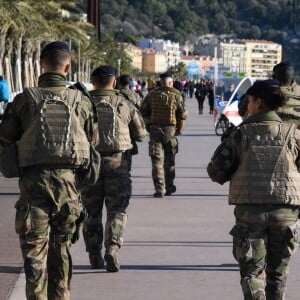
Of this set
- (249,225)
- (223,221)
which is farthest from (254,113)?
(223,221)

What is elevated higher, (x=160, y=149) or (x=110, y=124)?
(x=110, y=124)

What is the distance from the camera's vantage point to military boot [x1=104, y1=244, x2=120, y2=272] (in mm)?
10109

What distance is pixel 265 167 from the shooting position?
24.3ft

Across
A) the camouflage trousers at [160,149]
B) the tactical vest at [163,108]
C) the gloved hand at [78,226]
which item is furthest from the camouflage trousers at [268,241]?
the camouflage trousers at [160,149]

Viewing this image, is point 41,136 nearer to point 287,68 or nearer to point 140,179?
point 287,68

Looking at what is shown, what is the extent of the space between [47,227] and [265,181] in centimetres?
136

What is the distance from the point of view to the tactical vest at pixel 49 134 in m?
7.47

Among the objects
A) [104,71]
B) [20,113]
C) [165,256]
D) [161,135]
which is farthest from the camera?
[161,135]

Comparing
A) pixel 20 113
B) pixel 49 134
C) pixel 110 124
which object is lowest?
pixel 110 124

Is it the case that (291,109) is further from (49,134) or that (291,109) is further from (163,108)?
(163,108)

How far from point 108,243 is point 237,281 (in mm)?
1163

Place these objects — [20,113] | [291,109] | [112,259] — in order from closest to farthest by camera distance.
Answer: [20,113] < [112,259] < [291,109]

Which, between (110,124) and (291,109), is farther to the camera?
(291,109)

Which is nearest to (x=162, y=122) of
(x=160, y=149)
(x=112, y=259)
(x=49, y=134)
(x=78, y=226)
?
(x=160, y=149)
